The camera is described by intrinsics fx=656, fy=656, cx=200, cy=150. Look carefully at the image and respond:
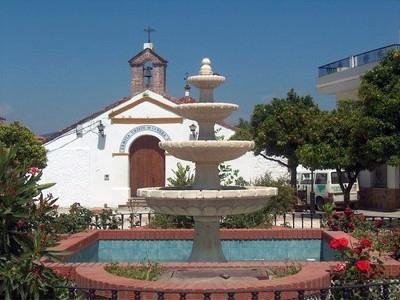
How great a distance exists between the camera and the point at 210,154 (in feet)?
31.3

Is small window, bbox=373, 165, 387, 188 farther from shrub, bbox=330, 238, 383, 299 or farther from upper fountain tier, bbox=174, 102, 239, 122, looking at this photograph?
shrub, bbox=330, 238, 383, 299

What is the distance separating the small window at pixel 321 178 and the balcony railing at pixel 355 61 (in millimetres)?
4644

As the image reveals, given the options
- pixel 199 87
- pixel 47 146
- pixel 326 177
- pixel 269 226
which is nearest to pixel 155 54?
pixel 47 146

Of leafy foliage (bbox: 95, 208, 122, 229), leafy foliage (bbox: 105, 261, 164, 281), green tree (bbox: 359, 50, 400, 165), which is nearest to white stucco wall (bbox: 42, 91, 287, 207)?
green tree (bbox: 359, 50, 400, 165)

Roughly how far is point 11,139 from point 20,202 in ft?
67.8

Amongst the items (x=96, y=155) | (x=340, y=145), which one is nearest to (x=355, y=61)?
(x=340, y=145)

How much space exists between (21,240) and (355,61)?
22733 mm

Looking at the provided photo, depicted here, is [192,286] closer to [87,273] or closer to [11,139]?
[87,273]

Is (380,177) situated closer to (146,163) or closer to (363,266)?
(146,163)

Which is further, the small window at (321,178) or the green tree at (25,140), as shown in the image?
the small window at (321,178)

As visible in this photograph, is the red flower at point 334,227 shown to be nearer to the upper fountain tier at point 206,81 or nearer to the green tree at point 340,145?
the upper fountain tier at point 206,81

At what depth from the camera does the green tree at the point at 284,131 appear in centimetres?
2675

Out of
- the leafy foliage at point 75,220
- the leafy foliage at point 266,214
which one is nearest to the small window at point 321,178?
the leafy foliage at point 266,214

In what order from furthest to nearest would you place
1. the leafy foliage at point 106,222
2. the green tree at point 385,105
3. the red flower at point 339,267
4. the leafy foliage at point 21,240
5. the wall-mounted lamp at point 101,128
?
the wall-mounted lamp at point 101,128 < the green tree at point 385,105 < the leafy foliage at point 106,222 < the red flower at point 339,267 < the leafy foliage at point 21,240
